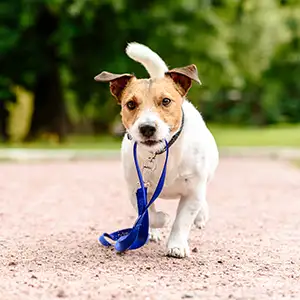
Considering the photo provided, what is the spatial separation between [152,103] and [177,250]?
1.09 meters

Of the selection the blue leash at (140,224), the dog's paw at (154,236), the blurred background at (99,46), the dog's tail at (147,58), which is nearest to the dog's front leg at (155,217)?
the blue leash at (140,224)

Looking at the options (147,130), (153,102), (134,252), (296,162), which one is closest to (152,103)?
(153,102)

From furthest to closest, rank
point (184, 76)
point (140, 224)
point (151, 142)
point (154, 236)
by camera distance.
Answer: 1. point (154, 236)
2. point (140, 224)
3. point (184, 76)
4. point (151, 142)

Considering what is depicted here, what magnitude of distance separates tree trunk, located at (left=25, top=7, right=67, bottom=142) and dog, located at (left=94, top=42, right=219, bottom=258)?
1930cm

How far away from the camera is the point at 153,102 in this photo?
5516mm

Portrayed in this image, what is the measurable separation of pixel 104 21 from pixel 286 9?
29.1 feet

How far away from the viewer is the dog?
554 cm

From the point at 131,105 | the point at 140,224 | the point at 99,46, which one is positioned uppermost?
the point at 99,46

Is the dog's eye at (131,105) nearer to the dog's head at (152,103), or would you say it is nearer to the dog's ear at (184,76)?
the dog's head at (152,103)

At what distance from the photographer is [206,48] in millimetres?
24828

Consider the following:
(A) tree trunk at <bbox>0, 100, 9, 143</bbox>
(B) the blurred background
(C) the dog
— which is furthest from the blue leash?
(A) tree trunk at <bbox>0, 100, 9, 143</bbox>

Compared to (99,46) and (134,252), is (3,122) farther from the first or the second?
(134,252)

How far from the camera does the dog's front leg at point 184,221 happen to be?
5793mm

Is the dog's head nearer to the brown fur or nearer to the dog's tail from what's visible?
the brown fur
